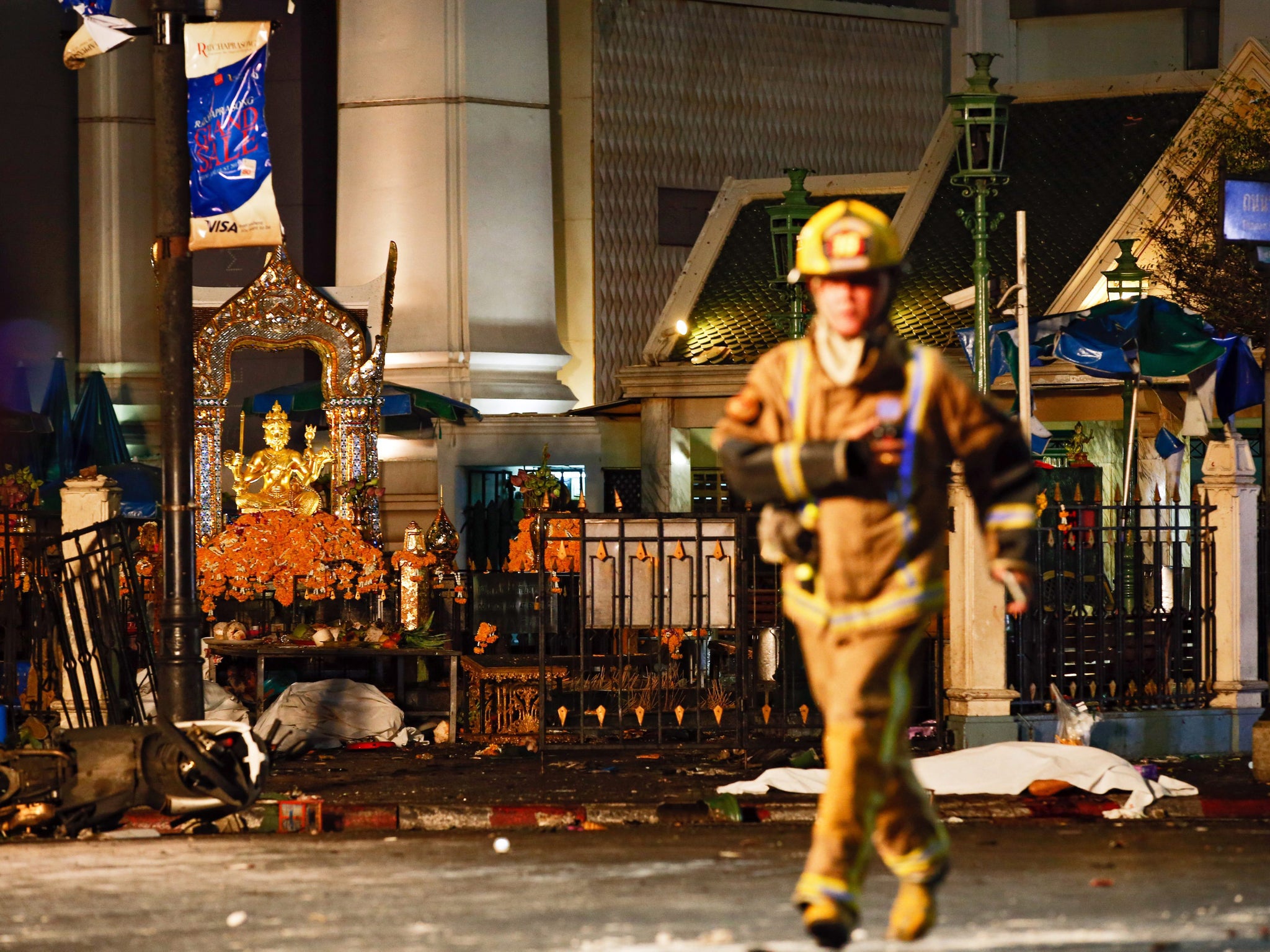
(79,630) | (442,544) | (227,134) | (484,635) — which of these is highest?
(227,134)

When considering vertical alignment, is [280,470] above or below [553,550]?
above

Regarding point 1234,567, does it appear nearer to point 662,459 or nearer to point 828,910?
point 828,910

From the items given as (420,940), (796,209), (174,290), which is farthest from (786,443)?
(796,209)

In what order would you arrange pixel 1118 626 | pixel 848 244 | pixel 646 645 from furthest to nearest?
pixel 646 645, pixel 1118 626, pixel 848 244

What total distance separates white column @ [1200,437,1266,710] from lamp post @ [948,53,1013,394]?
7.79 feet

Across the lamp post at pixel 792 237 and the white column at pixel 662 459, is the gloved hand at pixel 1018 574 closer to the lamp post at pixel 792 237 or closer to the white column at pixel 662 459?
the lamp post at pixel 792 237

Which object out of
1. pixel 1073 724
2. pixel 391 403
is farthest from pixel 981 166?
pixel 391 403

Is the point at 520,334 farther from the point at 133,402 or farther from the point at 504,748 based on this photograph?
the point at 504,748

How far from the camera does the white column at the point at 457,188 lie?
26.8 metres

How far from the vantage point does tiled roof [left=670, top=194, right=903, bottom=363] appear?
86.2ft

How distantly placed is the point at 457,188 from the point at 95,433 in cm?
574

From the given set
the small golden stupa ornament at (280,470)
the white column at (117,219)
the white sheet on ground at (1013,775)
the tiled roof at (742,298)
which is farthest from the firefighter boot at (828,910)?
the white column at (117,219)

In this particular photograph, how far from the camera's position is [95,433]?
2662cm

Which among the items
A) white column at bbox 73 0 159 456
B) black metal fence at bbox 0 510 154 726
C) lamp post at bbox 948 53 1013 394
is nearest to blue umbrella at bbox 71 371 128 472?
white column at bbox 73 0 159 456
